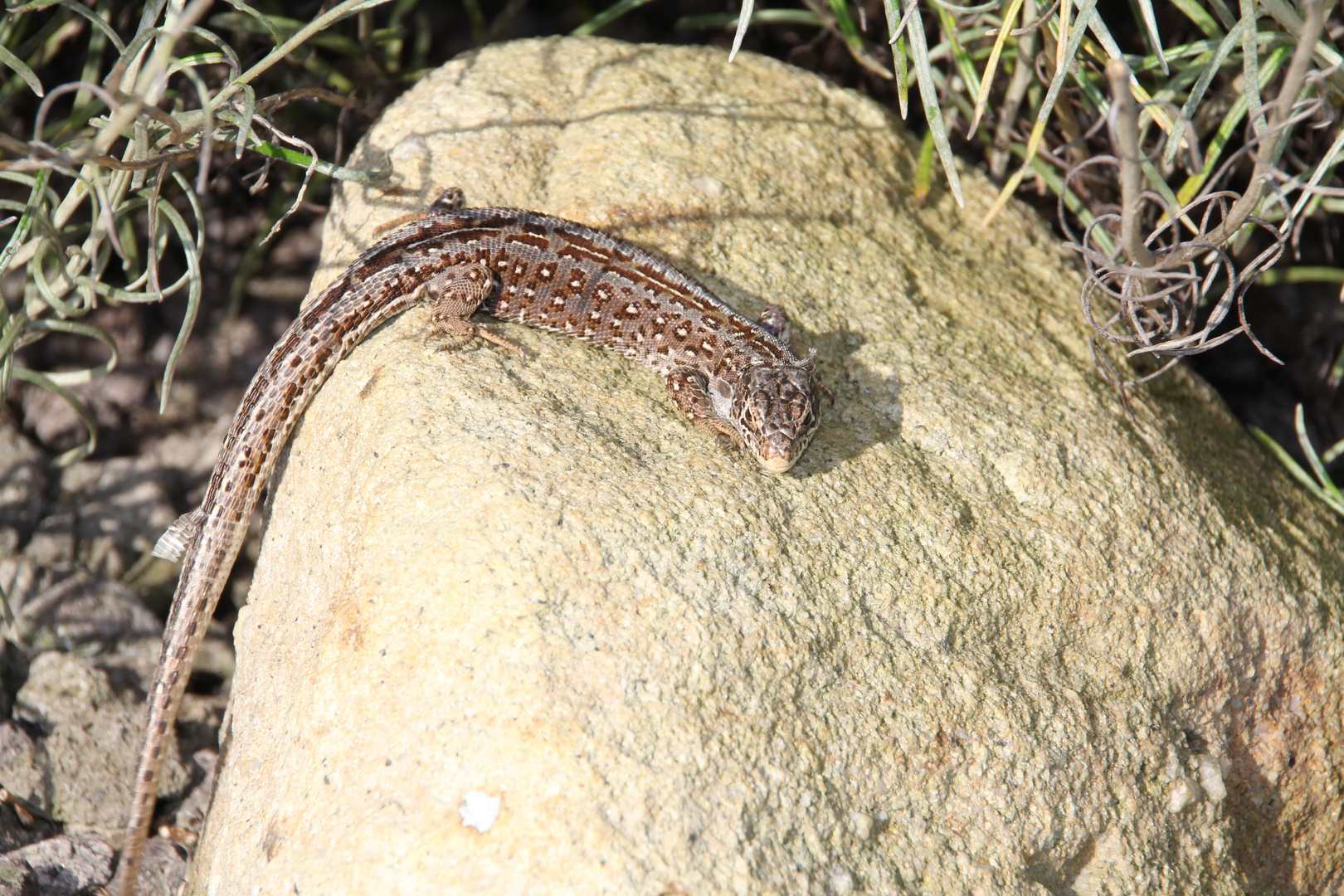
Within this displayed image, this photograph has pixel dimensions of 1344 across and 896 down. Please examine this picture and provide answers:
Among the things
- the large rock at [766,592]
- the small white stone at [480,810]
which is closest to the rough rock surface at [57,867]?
the large rock at [766,592]

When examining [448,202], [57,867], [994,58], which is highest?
[994,58]

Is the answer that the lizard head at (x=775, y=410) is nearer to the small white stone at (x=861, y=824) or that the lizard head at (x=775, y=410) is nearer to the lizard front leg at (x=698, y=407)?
the lizard front leg at (x=698, y=407)

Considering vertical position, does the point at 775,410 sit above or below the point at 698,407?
above

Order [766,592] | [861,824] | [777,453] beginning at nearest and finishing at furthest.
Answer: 1. [861,824]
2. [766,592]
3. [777,453]

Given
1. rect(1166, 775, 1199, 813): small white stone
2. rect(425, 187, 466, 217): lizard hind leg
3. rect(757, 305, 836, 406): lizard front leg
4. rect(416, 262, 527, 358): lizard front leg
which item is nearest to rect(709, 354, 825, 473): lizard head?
rect(757, 305, 836, 406): lizard front leg

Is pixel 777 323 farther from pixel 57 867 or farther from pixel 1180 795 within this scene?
pixel 57 867

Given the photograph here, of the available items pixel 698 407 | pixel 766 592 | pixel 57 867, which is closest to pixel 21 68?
pixel 698 407

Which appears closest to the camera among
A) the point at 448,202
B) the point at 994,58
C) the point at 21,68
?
the point at 21,68
